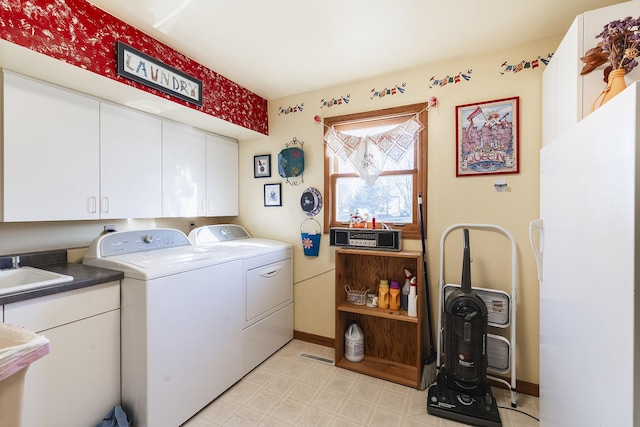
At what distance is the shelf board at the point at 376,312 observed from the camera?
2117 millimetres

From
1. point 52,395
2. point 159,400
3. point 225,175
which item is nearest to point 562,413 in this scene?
point 159,400

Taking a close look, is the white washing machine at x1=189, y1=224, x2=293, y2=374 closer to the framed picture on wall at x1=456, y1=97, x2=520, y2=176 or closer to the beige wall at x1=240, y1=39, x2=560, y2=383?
the beige wall at x1=240, y1=39, x2=560, y2=383

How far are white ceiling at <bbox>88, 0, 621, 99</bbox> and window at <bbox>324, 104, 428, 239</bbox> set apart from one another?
39 cm

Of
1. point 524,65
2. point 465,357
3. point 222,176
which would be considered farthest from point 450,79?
point 222,176

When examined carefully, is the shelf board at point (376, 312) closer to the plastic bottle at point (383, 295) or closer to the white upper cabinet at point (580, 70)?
the plastic bottle at point (383, 295)

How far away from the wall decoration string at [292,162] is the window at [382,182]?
0.25m

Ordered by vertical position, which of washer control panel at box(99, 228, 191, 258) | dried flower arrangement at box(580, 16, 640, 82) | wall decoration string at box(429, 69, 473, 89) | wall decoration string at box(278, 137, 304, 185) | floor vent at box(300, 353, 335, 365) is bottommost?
floor vent at box(300, 353, 335, 365)

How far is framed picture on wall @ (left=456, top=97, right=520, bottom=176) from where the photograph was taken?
2.01 meters

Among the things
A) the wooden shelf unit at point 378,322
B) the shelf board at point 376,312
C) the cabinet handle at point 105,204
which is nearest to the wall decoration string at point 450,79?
the wooden shelf unit at point 378,322

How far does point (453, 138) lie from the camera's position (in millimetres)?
2186

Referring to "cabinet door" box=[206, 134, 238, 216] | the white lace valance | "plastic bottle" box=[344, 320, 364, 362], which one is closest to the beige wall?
the white lace valance

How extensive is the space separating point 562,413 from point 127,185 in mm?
2631

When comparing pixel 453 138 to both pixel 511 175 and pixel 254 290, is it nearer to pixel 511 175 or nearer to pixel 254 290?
pixel 511 175

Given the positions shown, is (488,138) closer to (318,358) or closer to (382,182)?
(382,182)
